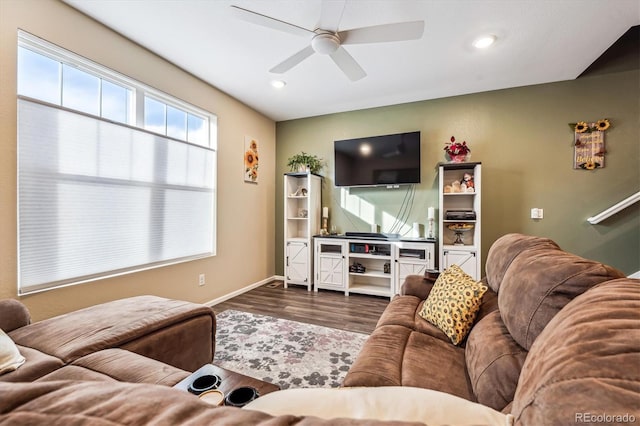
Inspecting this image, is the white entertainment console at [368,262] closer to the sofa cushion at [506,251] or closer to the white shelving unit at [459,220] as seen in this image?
the white shelving unit at [459,220]

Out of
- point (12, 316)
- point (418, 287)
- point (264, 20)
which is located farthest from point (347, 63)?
point (12, 316)

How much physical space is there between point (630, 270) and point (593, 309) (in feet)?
12.2

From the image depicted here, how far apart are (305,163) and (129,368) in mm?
3460

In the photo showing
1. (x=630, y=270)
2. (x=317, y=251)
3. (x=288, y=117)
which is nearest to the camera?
(x=630, y=270)

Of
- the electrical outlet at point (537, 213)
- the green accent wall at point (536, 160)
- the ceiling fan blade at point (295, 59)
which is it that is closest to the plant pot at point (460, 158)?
the green accent wall at point (536, 160)

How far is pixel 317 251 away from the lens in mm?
4004

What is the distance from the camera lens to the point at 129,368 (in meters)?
1.18

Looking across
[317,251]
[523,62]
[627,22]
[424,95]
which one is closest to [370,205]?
[317,251]

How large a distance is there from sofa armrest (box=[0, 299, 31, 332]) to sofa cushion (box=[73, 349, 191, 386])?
24.7 inches

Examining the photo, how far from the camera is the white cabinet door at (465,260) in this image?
326 centimetres

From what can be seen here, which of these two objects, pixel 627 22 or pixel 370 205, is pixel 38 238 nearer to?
pixel 370 205

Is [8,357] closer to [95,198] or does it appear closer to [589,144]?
[95,198]

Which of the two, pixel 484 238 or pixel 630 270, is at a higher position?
pixel 484 238

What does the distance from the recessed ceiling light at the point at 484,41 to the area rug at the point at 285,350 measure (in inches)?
117
